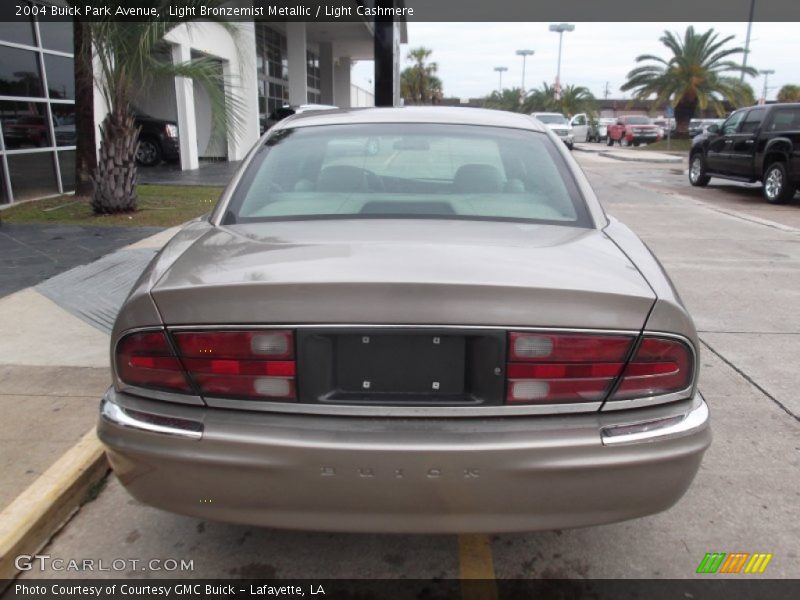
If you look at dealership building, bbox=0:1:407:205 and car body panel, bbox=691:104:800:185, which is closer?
dealership building, bbox=0:1:407:205

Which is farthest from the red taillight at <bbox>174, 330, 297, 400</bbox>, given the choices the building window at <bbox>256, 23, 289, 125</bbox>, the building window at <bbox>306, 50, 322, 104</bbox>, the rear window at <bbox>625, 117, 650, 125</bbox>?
the rear window at <bbox>625, 117, 650, 125</bbox>

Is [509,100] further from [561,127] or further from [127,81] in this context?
[127,81]

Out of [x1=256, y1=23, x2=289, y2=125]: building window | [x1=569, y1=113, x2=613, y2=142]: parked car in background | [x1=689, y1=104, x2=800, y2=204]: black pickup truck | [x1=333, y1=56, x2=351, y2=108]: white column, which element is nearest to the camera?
[x1=689, y1=104, x2=800, y2=204]: black pickup truck

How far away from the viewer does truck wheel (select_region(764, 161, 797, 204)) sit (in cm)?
1316

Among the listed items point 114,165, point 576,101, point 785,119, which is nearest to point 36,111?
point 114,165

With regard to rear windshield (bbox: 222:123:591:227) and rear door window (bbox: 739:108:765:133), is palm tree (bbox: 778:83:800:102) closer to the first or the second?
rear door window (bbox: 739:108:765:133)

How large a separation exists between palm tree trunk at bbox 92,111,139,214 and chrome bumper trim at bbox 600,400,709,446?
9.04m

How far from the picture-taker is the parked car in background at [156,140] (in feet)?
58.0

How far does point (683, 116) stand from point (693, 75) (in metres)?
2.84

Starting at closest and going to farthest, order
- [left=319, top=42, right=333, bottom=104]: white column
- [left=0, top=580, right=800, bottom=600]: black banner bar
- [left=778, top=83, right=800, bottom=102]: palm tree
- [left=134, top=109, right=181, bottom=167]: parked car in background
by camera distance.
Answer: [left=0, top=580, right=800, bottom=600]: black banner bar, [left=134, top=109, right=181, bottom=167]: parked car in background, [left=319, top=42, right=333, bottom=104]: white column, [left=778, top=83, right=800, bottom=102]: palm tree

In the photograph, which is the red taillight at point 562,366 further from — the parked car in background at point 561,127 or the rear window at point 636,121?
the rear window at point 636,121

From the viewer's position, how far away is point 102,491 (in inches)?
121

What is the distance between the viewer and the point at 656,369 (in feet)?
6.85

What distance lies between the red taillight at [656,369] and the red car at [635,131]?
3930 cm
